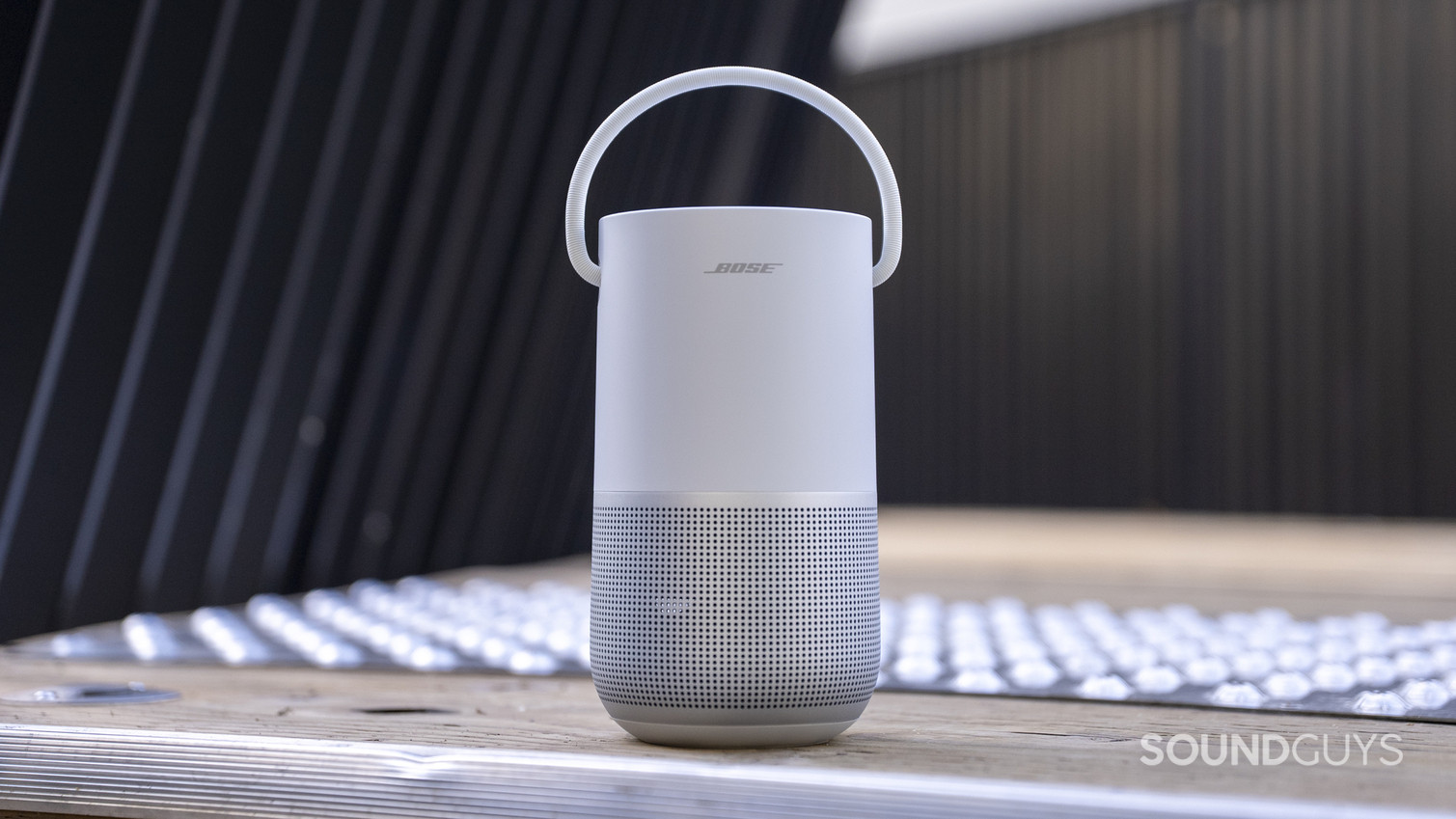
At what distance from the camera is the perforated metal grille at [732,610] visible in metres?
1.10

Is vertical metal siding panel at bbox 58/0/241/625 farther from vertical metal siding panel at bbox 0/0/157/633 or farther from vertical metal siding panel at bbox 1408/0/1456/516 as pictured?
vertical metal siding panel at bbox 1408/0/1456/516

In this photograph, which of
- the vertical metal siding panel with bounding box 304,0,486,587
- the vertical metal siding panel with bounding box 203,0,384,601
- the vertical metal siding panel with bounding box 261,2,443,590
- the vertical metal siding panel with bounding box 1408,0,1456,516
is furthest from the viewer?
the vertical metal siding panel with bounding box 1408,0,1456,516

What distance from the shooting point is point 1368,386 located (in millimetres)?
10094

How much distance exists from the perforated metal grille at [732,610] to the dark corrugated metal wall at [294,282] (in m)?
1.52

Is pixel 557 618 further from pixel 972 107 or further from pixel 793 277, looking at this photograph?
pixel 972 107

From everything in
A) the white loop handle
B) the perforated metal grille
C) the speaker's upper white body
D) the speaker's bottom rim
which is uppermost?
the white loop handle

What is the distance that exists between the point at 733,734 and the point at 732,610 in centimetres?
11

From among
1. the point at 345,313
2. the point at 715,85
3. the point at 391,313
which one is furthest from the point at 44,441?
the point at 715,85

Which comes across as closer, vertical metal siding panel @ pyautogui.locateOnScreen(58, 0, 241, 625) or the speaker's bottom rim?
the speaker's bottom rim

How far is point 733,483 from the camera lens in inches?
44.1

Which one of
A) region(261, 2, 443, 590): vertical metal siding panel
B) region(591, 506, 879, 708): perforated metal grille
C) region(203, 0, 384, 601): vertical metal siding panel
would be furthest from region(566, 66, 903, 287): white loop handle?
region(261, 2, 443, 590): vertical metal siding panel

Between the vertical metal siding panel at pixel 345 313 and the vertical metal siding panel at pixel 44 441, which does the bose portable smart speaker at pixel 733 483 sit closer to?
the vertical metal siding panel at pixel 44 441

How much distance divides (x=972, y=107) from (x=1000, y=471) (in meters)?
3.53

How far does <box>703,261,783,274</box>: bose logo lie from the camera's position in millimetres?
1134
